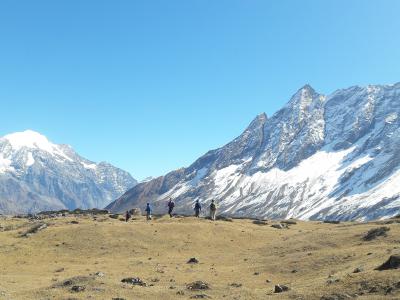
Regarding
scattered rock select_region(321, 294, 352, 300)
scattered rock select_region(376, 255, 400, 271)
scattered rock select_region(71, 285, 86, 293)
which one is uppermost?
scattered rock select_region(376, 255, 400, 271)

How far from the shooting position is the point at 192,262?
49250 mm

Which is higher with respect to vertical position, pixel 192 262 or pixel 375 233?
pixel 375 233

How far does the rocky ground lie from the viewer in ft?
107

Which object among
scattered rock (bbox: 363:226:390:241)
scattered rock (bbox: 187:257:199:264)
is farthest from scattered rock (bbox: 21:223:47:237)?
scattered rock (bbox: 363:226:390:241)

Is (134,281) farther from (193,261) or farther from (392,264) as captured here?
(392,264)

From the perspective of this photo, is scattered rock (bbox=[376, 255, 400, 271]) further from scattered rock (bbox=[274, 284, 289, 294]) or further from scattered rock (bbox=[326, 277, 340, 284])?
scattered rock (bbox=[274, 284, 289, 294])

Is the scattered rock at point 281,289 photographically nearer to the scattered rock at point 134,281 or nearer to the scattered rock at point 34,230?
the scattered rock at point 134,281

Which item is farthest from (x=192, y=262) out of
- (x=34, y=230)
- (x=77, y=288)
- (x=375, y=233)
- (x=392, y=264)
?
(x=34, y=230)

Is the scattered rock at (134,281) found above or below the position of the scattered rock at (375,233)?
below

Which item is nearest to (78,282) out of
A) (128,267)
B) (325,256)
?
(128,267)

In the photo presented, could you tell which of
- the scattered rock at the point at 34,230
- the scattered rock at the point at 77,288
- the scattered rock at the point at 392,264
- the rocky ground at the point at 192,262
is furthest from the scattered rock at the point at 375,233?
the scattered rock at the point at 34,230

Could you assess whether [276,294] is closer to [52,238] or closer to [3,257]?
[3,257]

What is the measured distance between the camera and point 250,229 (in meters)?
69.7

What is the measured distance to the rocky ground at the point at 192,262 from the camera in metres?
32.6
